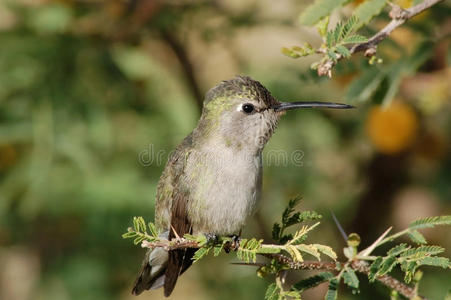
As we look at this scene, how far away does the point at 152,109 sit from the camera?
4234mm

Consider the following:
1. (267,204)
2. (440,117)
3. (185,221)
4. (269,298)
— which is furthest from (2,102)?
(440,117)

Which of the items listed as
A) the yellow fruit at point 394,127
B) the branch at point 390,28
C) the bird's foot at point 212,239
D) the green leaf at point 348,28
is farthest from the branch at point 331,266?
the yellow fruit at point 394,127

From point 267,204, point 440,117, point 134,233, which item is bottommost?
point 267,204

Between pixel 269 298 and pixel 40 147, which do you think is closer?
pixel 269 298

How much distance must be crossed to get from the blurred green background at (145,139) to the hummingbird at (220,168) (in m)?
0.84

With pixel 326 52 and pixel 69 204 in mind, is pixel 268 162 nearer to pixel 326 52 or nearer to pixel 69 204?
pixel 69 204

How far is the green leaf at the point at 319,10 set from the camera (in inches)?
70.0

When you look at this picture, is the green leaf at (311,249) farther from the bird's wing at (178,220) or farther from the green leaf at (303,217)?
the bird's wing at (178,220)

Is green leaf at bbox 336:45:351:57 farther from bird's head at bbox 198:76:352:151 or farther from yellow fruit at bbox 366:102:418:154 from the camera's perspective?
yellow fruit at bbox 366:102:418:154

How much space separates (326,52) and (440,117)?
265cm

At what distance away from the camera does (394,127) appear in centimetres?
376

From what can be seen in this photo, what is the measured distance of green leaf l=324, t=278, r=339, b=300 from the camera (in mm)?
1757

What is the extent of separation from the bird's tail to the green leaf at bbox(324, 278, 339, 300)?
1.41 m

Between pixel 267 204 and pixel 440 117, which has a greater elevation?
pixel 440 117
